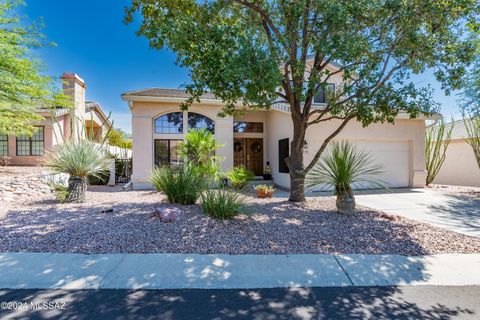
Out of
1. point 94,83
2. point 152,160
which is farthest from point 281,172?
point 94,83

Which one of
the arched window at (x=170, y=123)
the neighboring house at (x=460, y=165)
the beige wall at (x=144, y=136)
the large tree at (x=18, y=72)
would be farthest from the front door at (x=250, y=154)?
the neighboring house at (x=460, y=165)

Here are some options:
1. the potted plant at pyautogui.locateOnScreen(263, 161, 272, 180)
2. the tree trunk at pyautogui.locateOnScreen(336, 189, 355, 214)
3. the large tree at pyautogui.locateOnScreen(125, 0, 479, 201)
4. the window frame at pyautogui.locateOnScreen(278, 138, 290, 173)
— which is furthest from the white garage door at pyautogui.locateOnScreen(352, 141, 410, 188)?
the tree trunk at pyautogui.locateOnScreen(336, 189, 355, 214)

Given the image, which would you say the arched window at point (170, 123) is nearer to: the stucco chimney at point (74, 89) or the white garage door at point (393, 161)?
the stucco chimney at point (74, 89)

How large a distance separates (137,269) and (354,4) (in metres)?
7.18

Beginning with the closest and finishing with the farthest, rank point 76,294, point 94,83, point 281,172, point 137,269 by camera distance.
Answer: point 76,294
point 137,269
point 281,172
point 94,83

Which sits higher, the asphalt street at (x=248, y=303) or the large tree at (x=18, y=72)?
the large tree at (x=18, y=72)

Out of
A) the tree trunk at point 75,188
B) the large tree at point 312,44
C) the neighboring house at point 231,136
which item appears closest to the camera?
the large tree at point 312,44

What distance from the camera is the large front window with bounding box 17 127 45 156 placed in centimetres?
1670

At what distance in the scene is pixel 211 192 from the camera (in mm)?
6320

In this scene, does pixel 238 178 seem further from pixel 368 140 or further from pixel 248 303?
pixel 248 303

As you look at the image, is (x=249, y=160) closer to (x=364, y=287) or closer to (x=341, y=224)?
(x=341, y=224)

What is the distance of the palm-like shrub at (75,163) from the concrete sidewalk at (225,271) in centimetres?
411

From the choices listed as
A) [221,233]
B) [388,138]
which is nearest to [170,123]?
[221,233]

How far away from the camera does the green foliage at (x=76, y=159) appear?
778cm
